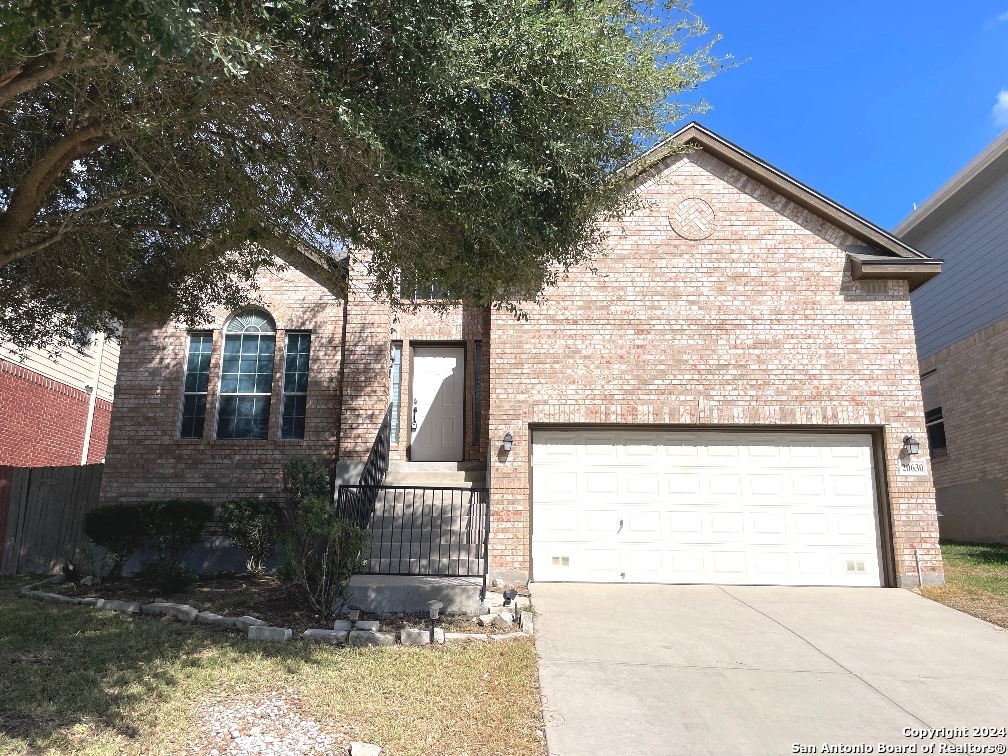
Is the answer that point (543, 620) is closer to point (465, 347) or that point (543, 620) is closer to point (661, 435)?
point (661, 435)

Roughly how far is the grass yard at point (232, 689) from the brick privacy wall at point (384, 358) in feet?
15.6

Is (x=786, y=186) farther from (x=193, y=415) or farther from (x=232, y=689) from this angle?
(x=193, y=415)

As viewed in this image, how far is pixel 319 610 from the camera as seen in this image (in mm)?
7395

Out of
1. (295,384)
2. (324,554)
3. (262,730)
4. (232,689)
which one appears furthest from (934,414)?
(262,730)

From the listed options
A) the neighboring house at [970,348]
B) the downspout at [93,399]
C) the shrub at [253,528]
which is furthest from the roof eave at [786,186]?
the downspout at [93,399]

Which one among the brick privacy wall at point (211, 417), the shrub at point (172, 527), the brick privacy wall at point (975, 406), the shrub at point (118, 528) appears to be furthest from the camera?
the brick privacy wall at point (975, 406)

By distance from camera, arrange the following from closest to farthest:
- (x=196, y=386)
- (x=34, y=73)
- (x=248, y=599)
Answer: (x=34, y=73), (x=248, y=599), (x=196, y=386)

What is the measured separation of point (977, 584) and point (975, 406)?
621cm

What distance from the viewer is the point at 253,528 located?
34.0ft

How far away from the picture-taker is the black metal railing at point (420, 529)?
28.5ft

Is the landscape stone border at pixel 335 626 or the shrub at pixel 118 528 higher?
the shrub at pixel 118 528

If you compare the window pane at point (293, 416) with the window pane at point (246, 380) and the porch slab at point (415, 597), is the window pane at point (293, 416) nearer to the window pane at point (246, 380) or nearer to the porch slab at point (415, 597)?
the window pane at point (246, 380)

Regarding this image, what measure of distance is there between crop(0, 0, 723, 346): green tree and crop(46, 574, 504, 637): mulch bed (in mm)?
3594

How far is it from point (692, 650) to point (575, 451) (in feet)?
13.4
